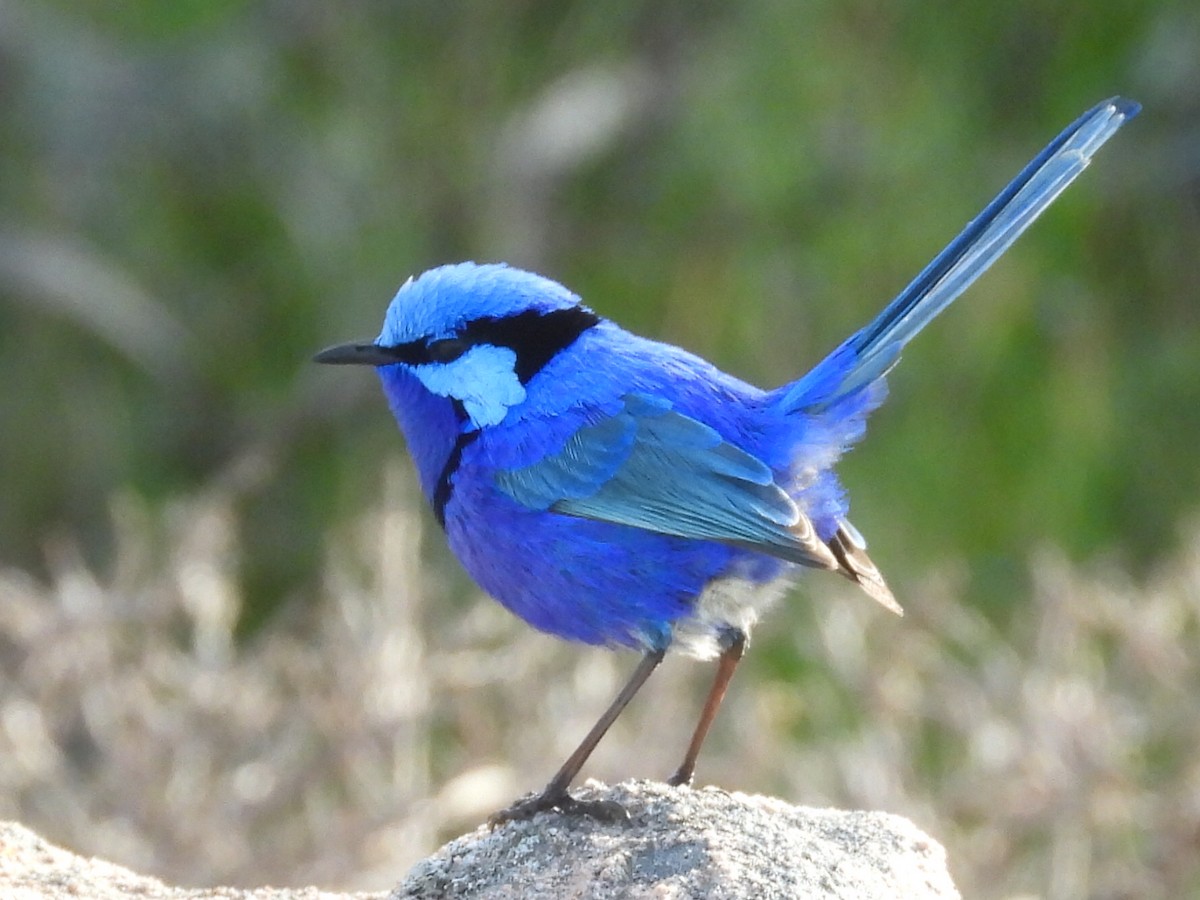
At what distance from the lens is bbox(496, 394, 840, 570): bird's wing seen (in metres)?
3.57

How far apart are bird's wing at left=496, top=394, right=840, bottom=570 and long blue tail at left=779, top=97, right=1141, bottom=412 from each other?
210 millimetres

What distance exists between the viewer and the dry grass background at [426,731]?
16.2 ft

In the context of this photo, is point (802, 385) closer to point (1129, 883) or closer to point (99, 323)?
point (1129, 883)

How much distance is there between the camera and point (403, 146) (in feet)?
27.6

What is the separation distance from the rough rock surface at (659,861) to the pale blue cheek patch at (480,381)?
0.84 m

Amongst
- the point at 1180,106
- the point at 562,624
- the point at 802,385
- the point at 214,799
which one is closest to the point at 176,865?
the point at 214,799

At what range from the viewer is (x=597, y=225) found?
8.68m

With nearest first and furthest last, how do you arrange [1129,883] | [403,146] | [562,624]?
[562,624] → [1129,883] → [403,146]

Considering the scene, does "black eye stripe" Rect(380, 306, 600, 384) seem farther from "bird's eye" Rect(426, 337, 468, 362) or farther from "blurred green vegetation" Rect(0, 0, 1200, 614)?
"blurred green vegetation" Rect(0, 0, 1200, 614)

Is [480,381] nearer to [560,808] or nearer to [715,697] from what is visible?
[715,697]

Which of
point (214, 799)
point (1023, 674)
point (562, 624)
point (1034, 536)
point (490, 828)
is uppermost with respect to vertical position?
point (1034, 536)

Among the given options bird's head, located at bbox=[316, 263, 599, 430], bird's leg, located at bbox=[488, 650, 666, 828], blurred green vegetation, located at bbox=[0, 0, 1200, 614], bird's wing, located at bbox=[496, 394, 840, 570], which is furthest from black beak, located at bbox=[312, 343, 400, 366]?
blurred green vegetation, located at bbox=[0, 0, 1200, 614]

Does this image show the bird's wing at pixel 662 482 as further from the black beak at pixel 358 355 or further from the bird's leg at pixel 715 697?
the black beak at pixel 358 355

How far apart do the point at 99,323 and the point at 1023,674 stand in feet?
14.2
